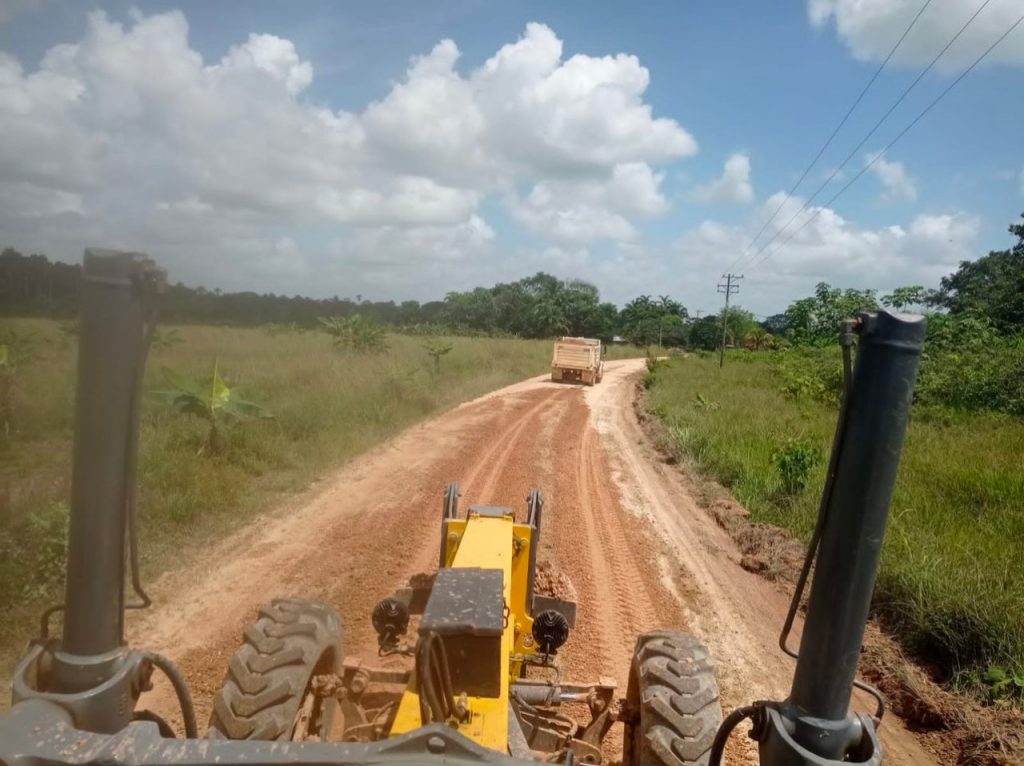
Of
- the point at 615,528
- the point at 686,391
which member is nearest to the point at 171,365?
the point at 615,528

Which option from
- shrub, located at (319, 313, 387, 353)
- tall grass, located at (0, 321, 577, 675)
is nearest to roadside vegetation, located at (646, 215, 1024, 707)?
tall grass, located at (0, 321, 577, 675)

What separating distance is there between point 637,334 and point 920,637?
78.9 metres

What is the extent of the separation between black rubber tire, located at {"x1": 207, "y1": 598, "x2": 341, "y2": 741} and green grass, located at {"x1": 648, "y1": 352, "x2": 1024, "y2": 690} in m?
5.52

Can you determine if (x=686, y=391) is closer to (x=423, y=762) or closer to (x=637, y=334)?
(x=423, y=762)

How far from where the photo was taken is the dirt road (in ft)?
20.8

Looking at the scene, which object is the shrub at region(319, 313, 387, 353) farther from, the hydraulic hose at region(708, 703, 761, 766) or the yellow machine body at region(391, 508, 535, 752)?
the hydraulic hose at region(708, 703, 761, 766)

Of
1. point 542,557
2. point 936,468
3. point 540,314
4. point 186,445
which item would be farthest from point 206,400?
point 540,314

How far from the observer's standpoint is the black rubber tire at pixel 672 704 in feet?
11.4

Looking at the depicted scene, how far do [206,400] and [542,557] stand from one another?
6108mm

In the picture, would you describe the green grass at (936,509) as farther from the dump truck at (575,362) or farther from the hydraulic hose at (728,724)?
the dump truck at (575,362)

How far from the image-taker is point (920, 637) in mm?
7020

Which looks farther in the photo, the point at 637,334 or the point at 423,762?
the point at 637,334

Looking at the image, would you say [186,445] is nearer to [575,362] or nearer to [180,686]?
[180,686]

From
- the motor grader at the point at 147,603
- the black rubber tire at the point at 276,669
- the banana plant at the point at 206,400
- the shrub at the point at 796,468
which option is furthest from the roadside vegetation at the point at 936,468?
the banana plant at the point at 206,400
